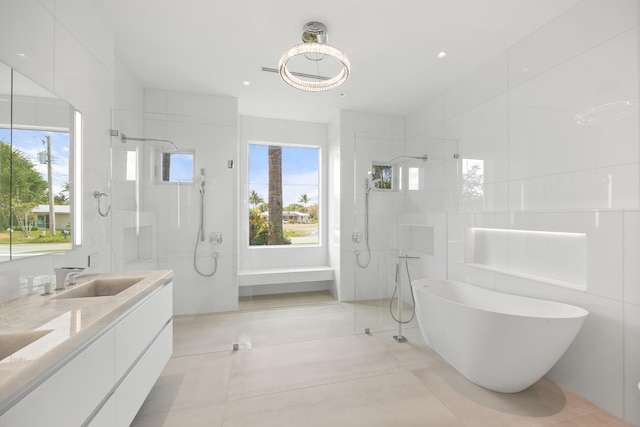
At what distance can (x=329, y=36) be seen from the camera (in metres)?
2.48

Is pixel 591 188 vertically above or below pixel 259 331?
above

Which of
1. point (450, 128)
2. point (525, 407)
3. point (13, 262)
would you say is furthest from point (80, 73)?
point (525, 407)

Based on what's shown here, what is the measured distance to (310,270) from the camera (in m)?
4.28

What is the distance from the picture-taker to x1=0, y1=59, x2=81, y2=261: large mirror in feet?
4.50

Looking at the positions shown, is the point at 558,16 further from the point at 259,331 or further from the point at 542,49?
the point at 259,331

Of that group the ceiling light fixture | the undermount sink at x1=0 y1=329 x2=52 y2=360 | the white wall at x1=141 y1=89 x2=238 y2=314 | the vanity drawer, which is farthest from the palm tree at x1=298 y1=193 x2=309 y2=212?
the undermount sink at x1=0 y1=329 x2=52 y2=360

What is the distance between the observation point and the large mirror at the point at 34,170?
137 centimetres

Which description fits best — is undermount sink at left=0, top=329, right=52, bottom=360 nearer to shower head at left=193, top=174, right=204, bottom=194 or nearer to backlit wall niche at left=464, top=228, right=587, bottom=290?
shower head at left=193, top=174, right=204, bottom=194

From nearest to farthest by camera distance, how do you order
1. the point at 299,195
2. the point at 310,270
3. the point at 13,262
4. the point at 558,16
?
the point at 13,262 → the point at 558,16 → the point at 310,270 → the point at 299,195

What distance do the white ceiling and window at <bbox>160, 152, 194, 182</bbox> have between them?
998 mm

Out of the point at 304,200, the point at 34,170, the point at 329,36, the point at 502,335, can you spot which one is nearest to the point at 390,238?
the point at 502,335

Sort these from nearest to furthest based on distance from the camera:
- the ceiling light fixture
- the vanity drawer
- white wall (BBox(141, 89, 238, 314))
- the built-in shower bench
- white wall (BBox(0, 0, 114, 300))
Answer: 1. the vanity drawer
2. white wall (BBox(0, 0, 114, 300))
3. the ceiling light fixture
4. white wall (BBox(141, 89, 238, 314))
5. the built-in shower bench

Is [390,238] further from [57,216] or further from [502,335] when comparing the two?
[57,216]

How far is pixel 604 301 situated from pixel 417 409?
4.81ft
